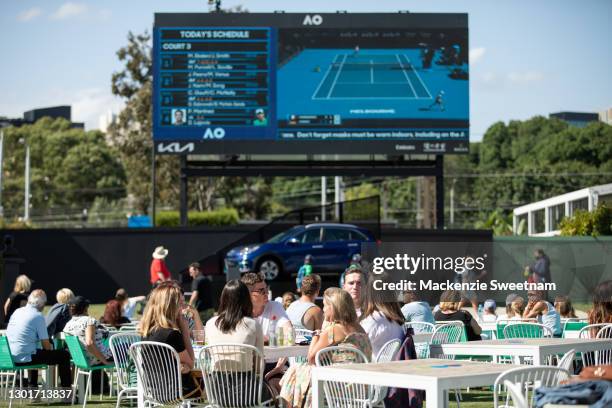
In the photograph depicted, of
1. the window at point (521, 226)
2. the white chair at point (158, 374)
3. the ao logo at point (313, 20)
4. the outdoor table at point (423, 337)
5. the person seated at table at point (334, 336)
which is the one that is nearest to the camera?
the person seated at table at point (334, 336)

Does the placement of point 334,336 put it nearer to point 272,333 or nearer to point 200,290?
point 272,333

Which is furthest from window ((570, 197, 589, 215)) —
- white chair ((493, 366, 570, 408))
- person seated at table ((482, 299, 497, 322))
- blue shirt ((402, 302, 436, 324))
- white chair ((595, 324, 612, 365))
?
white chair ((493, 366, 570, 408))

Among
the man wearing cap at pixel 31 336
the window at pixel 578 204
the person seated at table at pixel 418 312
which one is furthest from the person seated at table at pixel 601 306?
the window at pixel 578 204

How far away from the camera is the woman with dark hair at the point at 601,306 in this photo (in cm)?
998

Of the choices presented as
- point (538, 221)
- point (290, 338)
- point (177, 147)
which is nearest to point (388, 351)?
point (290, 338)

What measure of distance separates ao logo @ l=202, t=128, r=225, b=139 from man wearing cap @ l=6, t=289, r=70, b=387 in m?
15.0

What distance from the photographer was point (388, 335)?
28.8 ft

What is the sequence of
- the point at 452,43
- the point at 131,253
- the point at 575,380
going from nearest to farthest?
the point at 575,380
the point at 452,43
the point at 131,253

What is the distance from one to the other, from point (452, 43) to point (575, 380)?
21832 mm

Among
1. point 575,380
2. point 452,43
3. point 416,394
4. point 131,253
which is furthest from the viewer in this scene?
point 131,253

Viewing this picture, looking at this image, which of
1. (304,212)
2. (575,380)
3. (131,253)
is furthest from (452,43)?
(575,380)

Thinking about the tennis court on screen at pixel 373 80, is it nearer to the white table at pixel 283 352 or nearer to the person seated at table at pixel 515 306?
the person seated at table at pixel 515 306

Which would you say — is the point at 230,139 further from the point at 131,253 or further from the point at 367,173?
the point at 131,253

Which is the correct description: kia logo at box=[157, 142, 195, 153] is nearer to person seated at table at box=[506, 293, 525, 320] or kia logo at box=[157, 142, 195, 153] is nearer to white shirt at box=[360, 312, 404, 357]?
person seated at table at box=[506, 293, 525, 320]
